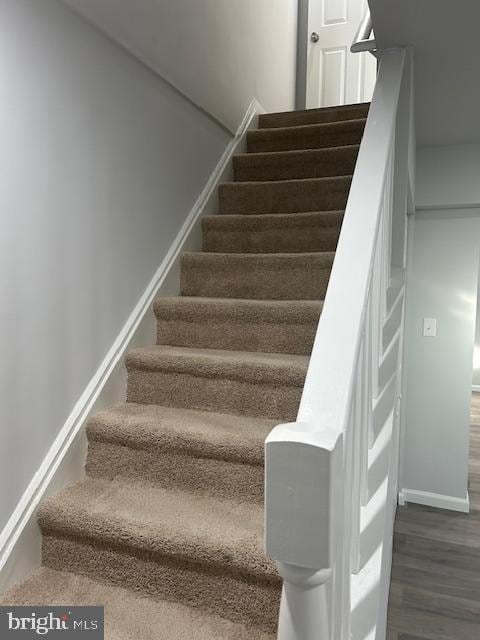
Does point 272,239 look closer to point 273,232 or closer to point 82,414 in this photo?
point 273,232

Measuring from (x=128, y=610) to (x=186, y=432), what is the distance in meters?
0.50

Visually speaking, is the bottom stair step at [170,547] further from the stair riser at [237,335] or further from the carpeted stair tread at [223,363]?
the stair riser at [237,335]

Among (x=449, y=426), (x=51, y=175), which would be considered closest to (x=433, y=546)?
(x=449, y=426)

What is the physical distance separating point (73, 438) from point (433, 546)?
6.85 feet

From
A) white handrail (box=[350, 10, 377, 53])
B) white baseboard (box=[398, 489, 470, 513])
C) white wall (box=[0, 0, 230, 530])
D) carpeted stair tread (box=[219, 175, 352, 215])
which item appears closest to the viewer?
white wall (box=[0, 0, 230, 530])

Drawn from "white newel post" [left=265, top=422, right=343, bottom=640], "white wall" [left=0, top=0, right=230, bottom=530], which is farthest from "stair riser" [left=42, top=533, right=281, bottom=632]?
"white newel post" [left=265, top=422, right=343, bottom=640]

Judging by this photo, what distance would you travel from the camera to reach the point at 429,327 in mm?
3176

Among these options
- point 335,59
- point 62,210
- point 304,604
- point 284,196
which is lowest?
point 304,604

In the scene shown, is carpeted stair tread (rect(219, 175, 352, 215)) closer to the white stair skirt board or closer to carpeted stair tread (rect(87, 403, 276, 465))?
the white stair skirt board

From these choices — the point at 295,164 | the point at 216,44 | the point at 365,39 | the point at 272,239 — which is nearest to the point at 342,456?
the point at 365,39

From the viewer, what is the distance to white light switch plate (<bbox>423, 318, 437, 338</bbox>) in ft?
10.4

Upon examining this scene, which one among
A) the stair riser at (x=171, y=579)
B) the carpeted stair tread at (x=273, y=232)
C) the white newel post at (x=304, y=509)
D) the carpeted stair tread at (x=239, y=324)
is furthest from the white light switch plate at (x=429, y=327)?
the white newel post at (x=304, y=509)

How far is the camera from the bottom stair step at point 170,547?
1269mm

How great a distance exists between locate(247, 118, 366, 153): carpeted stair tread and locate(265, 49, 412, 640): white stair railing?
1505mm
